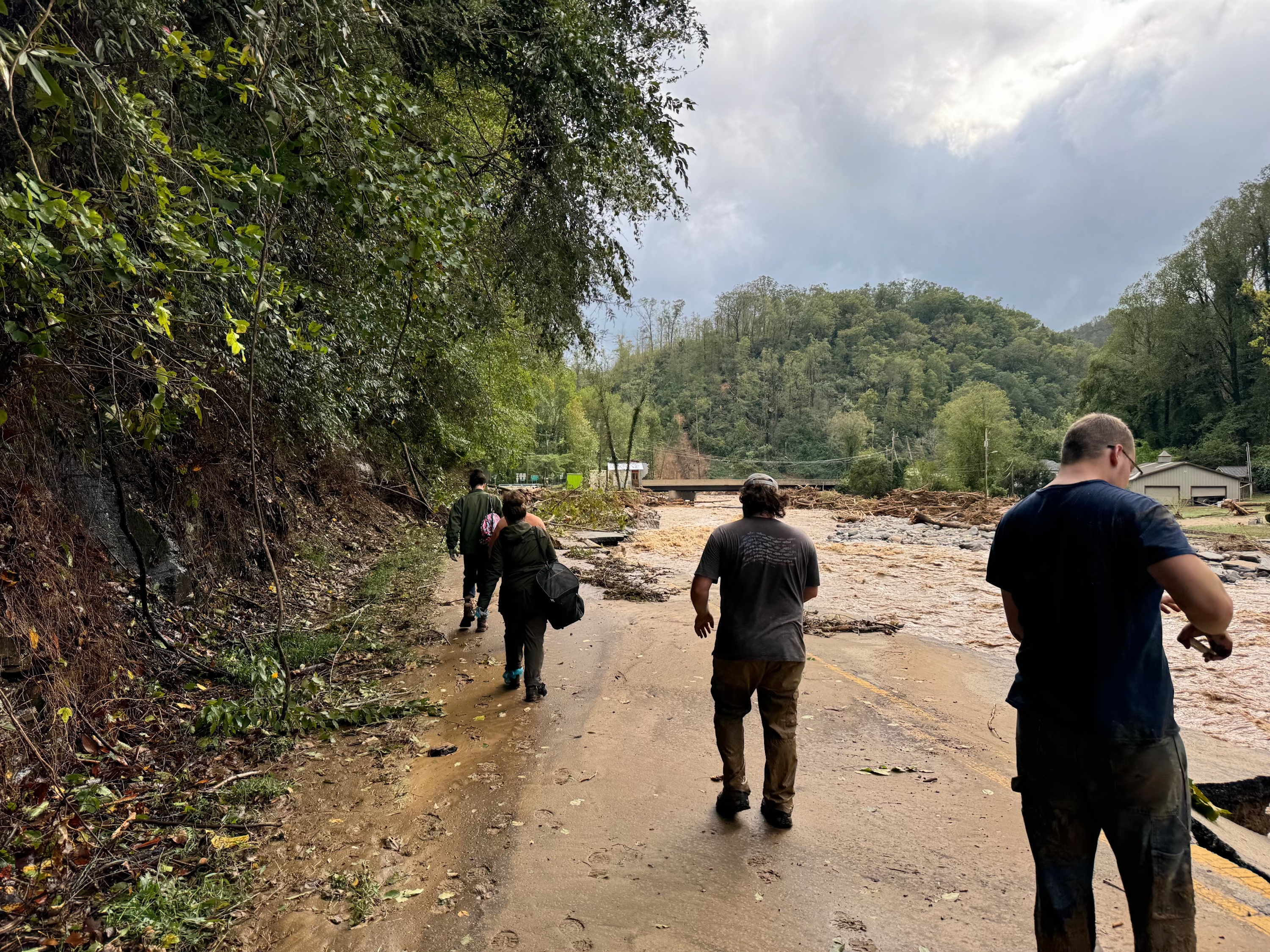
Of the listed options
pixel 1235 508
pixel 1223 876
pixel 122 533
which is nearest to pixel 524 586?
pixel 122 533

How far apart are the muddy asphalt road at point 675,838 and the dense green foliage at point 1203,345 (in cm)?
7391

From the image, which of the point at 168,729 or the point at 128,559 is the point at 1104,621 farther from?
the point at 128,559

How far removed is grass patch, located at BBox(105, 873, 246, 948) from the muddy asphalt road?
0.19 m

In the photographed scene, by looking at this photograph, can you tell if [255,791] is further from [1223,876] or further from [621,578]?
[621,578]

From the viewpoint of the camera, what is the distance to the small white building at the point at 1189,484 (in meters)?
40.2

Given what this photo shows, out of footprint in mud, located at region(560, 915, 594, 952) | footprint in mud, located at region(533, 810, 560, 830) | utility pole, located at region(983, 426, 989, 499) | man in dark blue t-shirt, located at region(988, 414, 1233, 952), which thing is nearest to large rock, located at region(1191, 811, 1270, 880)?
man in dark blue t-shirt, located at region(988, 414, 1233, 952)

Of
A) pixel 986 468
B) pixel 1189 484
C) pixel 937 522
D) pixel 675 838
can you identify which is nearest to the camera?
pixel 675 838

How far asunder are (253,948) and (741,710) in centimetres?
257

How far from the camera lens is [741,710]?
13.3 ft

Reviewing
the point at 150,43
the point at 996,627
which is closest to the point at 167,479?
the point at 150,43

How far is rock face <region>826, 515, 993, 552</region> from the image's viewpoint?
22.1 metres

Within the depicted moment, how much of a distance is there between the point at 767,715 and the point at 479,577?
5.58 meters

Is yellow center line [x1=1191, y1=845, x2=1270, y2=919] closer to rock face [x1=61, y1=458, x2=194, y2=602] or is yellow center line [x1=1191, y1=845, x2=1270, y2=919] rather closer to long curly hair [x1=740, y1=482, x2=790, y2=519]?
long curly hair [x1=740, y1=482, x2=790, y2=519]

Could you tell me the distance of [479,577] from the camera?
8883 mm
